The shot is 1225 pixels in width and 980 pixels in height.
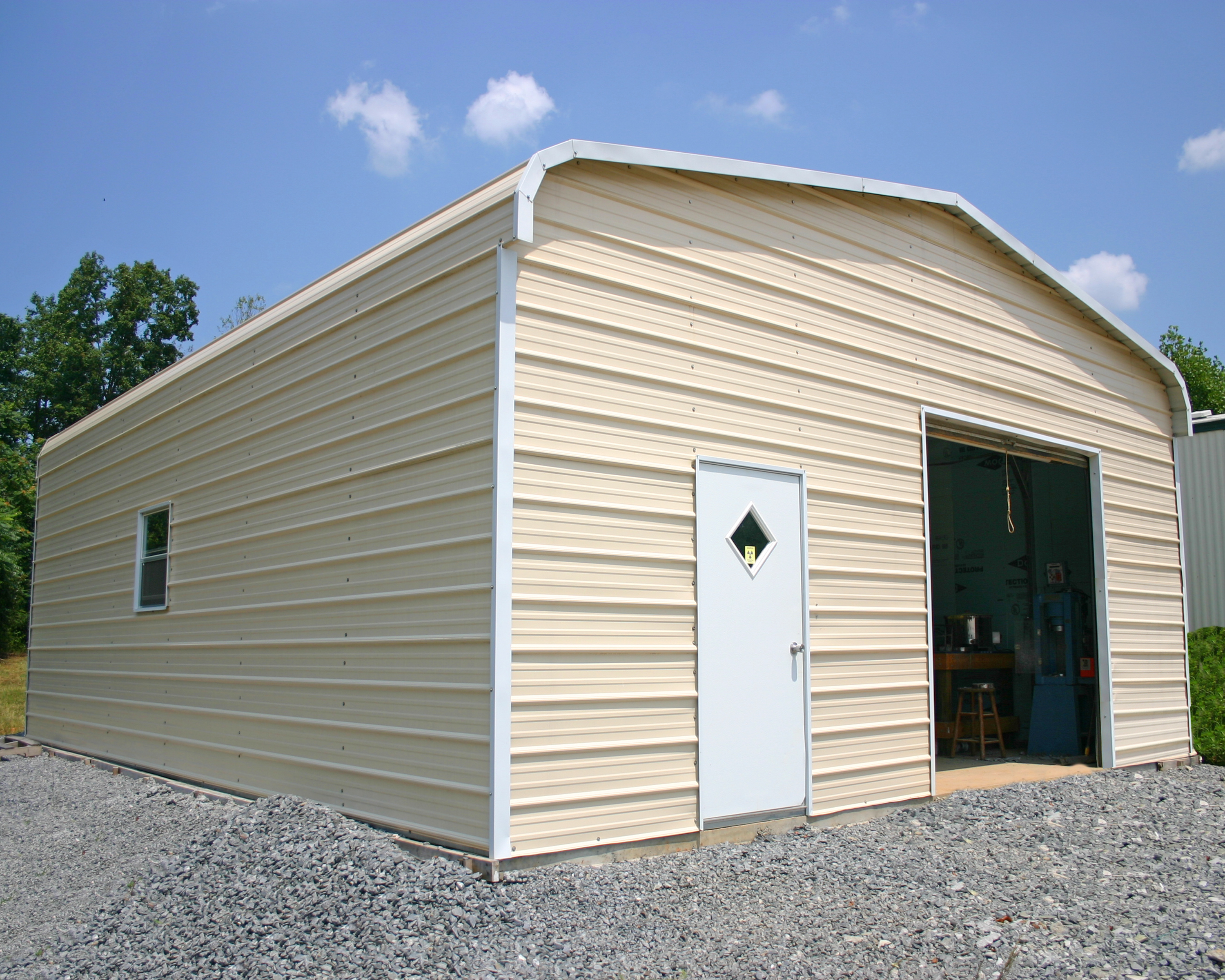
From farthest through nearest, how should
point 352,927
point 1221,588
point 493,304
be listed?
1. point 1221,588
2. point 493,304
3. point 352,927

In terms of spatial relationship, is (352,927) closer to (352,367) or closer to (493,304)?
(493,304)

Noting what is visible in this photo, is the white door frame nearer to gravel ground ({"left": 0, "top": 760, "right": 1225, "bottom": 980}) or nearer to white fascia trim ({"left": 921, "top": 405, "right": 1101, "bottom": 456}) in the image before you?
white fascia trim ({"left": 921, "top": 405, "right": 1101, "bottom": 456})

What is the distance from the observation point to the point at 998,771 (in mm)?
8383

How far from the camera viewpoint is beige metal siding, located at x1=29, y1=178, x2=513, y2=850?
5.02 meters

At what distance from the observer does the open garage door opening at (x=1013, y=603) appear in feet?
31.6

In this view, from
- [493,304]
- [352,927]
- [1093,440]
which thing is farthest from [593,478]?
[1093,440]

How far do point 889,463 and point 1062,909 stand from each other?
319 centimetres

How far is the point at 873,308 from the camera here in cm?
692

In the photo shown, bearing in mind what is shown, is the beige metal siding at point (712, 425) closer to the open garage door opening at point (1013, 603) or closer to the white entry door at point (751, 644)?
the white entry door at point (751, 644)

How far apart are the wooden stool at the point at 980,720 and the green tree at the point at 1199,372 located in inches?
977

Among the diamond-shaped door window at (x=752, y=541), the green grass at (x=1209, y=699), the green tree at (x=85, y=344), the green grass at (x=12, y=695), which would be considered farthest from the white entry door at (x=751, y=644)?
the green tree at (x=85, y=344)

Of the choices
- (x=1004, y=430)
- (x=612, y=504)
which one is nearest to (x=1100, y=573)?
(x=1004, y=430)

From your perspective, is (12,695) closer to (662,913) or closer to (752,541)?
(752,541)

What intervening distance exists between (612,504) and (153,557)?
5.83 m
